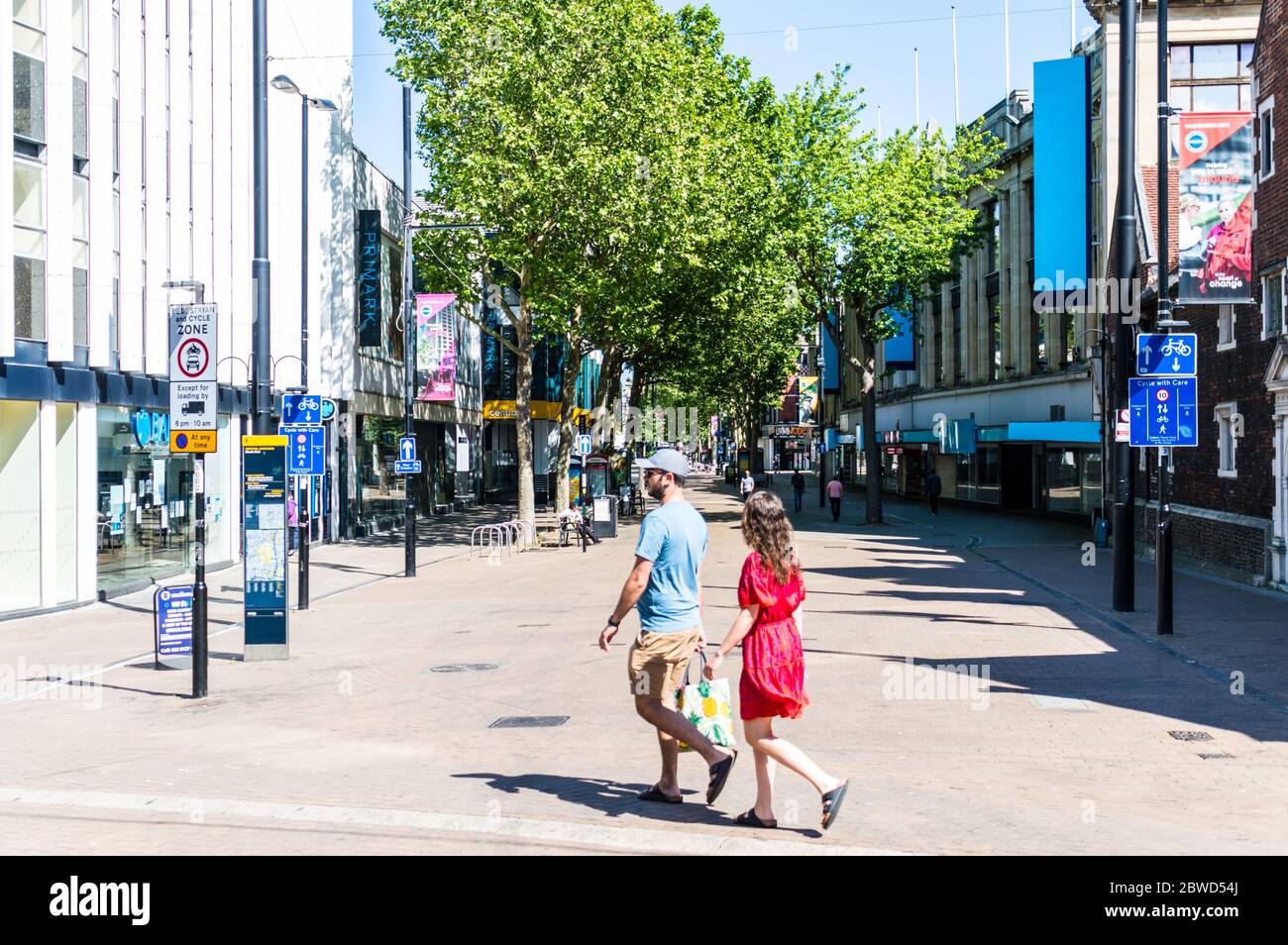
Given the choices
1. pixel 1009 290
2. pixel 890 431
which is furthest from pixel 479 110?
pixel 890 431

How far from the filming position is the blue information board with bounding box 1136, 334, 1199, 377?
17344 millimetres

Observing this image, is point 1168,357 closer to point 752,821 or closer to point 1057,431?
point 752,821

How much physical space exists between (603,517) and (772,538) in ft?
104

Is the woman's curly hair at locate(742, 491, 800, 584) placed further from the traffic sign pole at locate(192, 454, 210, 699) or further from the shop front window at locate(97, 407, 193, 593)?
the shop front window at locate(97, 407, 193, 593)

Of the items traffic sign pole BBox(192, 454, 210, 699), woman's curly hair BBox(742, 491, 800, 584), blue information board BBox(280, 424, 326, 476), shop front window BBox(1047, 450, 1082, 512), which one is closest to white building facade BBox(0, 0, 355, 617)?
blue information board BBox(280, 424, 326, 476)

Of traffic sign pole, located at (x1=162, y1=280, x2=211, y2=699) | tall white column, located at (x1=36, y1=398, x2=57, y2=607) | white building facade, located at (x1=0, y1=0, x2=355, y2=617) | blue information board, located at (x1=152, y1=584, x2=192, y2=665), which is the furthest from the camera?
tall white column, located at (x1=36, y1=398, x2=57, y2=607)

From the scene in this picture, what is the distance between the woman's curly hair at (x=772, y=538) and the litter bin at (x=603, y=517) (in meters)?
31.7

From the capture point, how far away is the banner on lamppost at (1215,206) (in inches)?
745

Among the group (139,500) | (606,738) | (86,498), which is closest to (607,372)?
(139,500)

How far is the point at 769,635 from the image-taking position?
7.40 m

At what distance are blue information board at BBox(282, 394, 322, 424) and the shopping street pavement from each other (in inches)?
150

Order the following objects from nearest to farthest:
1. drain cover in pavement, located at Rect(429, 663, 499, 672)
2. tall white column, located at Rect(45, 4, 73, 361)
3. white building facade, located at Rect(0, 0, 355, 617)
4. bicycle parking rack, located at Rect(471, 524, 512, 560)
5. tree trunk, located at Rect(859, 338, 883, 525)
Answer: drain cover in pavement, located at Rect(429, 663, 499, 672)
white building facade, located at Rect(0, 0, 355, 617)
tall white column, located at Rect(45, 4, 73, 361)
bicycle parking rack, located at Rect(471, 524, 512, 560)
tree trunk, located at Rect(859, 338, 883, 525)

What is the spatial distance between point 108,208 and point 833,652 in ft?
47.7
